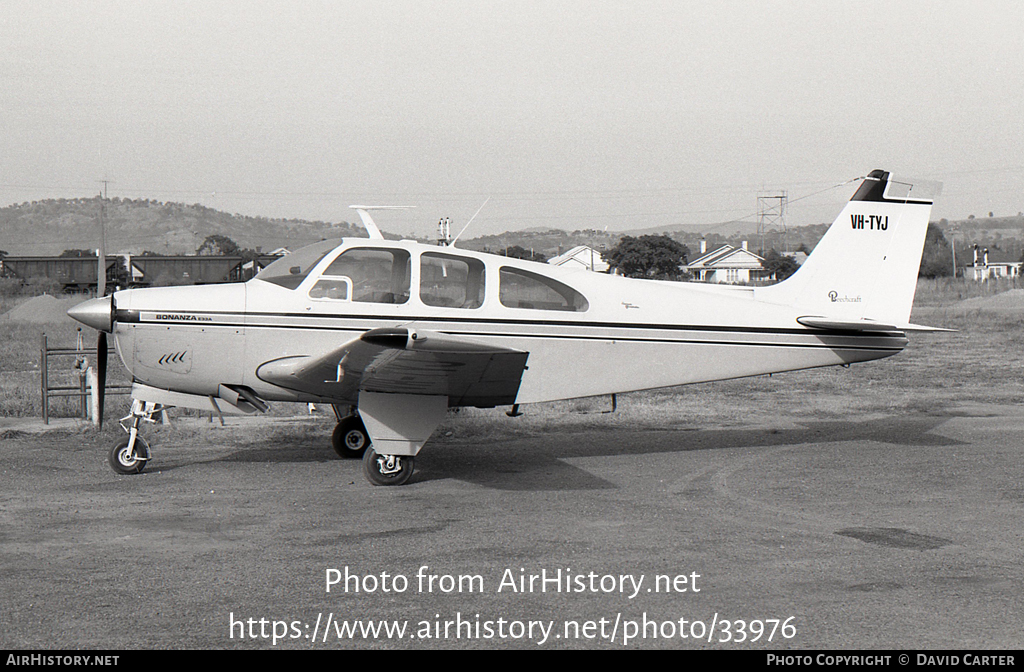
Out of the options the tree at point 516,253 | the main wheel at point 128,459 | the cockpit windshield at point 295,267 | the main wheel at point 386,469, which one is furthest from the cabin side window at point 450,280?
the main wheel at point 128,459

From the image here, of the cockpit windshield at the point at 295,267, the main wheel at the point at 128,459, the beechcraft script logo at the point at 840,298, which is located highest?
the cockpit windshield at the point at 295,267

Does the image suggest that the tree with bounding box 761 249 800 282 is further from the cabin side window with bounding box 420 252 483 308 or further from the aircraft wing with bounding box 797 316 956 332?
the cabin side window with bounding box 420 252 483 308

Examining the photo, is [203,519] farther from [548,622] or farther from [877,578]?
[877,578]

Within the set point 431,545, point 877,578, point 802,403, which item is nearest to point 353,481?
point 431,545

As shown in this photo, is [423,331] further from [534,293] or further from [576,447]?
[576,447]

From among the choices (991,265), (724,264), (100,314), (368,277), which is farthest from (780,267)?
(100,314)

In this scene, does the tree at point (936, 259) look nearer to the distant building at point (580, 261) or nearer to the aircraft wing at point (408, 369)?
the distant building at point (580, 261)

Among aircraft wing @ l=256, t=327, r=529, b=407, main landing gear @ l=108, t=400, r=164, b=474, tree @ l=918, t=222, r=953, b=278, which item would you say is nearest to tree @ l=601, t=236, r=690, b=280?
tree @ l=918, t=222, r=953, b=278

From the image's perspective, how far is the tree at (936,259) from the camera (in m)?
96.7

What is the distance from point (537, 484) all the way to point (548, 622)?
3.81m

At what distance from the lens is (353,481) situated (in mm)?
8852

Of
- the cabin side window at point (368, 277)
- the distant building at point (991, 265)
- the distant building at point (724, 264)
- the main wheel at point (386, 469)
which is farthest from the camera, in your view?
the distant building at point (724, 264)

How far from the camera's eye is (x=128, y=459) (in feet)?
29.2

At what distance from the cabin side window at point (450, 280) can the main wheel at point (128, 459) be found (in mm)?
3092
